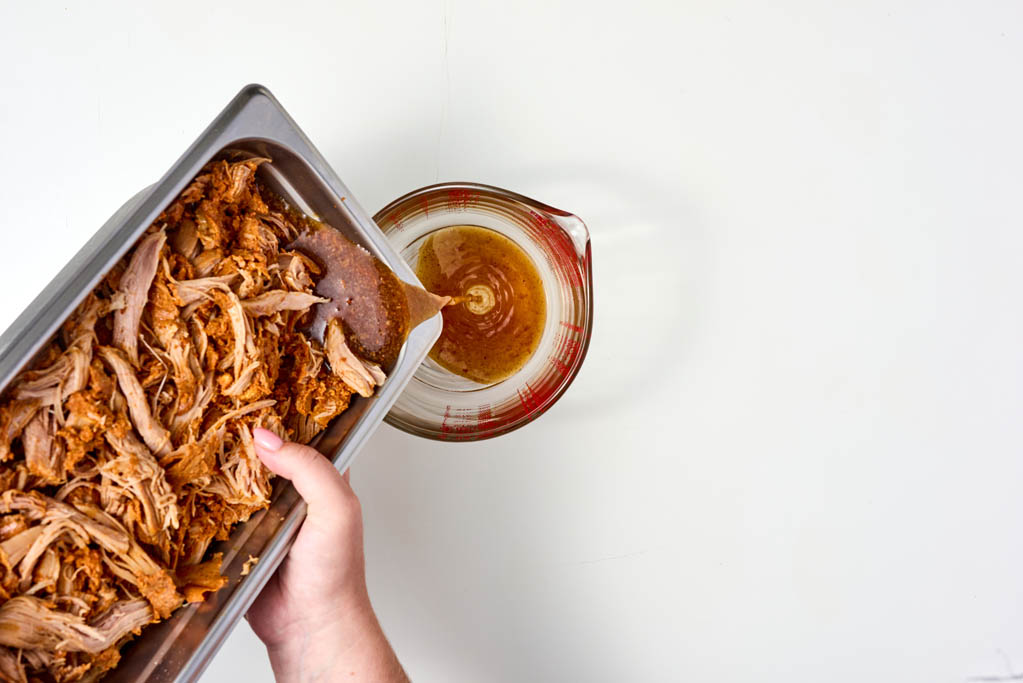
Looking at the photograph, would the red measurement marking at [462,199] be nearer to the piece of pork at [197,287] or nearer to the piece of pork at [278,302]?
the piece of pork at [278,302]

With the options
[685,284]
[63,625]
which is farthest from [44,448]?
[685,284]

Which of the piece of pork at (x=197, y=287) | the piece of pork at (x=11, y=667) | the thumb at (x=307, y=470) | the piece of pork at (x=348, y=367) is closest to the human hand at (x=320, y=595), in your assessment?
the thumb at (x=307, y=470)

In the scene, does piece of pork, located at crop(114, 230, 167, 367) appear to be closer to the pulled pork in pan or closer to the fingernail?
the pulled pork in pan

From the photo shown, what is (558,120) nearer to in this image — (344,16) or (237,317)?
(344,16)

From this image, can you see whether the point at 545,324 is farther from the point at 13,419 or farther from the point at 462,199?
the point at 13,419

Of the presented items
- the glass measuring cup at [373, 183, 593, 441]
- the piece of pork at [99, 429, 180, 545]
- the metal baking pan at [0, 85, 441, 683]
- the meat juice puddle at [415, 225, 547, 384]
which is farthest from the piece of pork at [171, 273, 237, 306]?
the meat juice puddle at [415, 225, 547, 384]

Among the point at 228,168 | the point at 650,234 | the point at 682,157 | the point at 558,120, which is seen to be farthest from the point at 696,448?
the point at 228,168
